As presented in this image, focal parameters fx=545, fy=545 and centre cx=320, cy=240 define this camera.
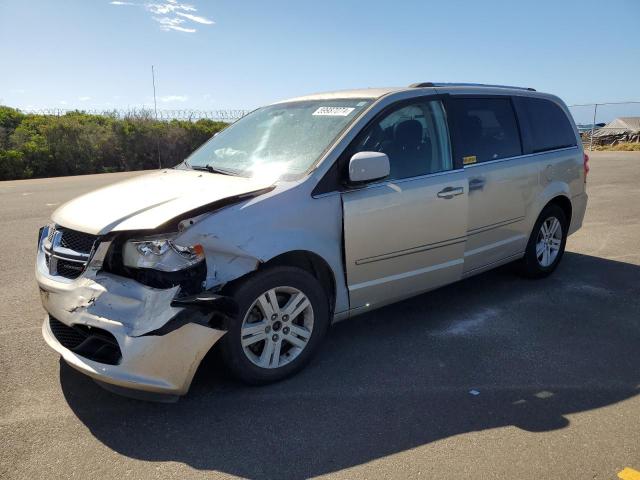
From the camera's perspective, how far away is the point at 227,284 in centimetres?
322

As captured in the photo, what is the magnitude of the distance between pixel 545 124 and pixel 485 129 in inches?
45.1

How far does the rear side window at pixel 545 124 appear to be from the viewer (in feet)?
17.7

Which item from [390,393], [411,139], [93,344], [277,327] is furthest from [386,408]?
[411,139]

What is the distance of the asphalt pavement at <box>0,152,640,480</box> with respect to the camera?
9.06 feet

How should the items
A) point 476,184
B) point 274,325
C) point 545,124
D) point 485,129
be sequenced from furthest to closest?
point 545,124 → point 485,129 → point 476,184 → point 274,325

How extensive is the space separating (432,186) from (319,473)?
92.9 inches

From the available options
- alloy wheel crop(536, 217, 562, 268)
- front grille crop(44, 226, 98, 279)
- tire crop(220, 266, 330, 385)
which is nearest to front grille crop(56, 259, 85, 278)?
front grille crop(44, 226, 98, 279)

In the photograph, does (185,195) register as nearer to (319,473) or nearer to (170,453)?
(170,453)

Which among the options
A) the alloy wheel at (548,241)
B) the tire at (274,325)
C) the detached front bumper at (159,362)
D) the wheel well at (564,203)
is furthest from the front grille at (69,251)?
the wheel well at (564,203)

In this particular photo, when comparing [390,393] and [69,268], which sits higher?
[69,268]

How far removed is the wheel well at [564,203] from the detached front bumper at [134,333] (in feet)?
13.3

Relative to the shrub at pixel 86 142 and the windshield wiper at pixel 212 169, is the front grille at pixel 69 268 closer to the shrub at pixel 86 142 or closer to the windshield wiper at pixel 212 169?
the windshield wiper at pixel 212 169

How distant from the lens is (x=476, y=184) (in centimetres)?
457

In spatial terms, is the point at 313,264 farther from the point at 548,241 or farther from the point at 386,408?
the point at 548,241
